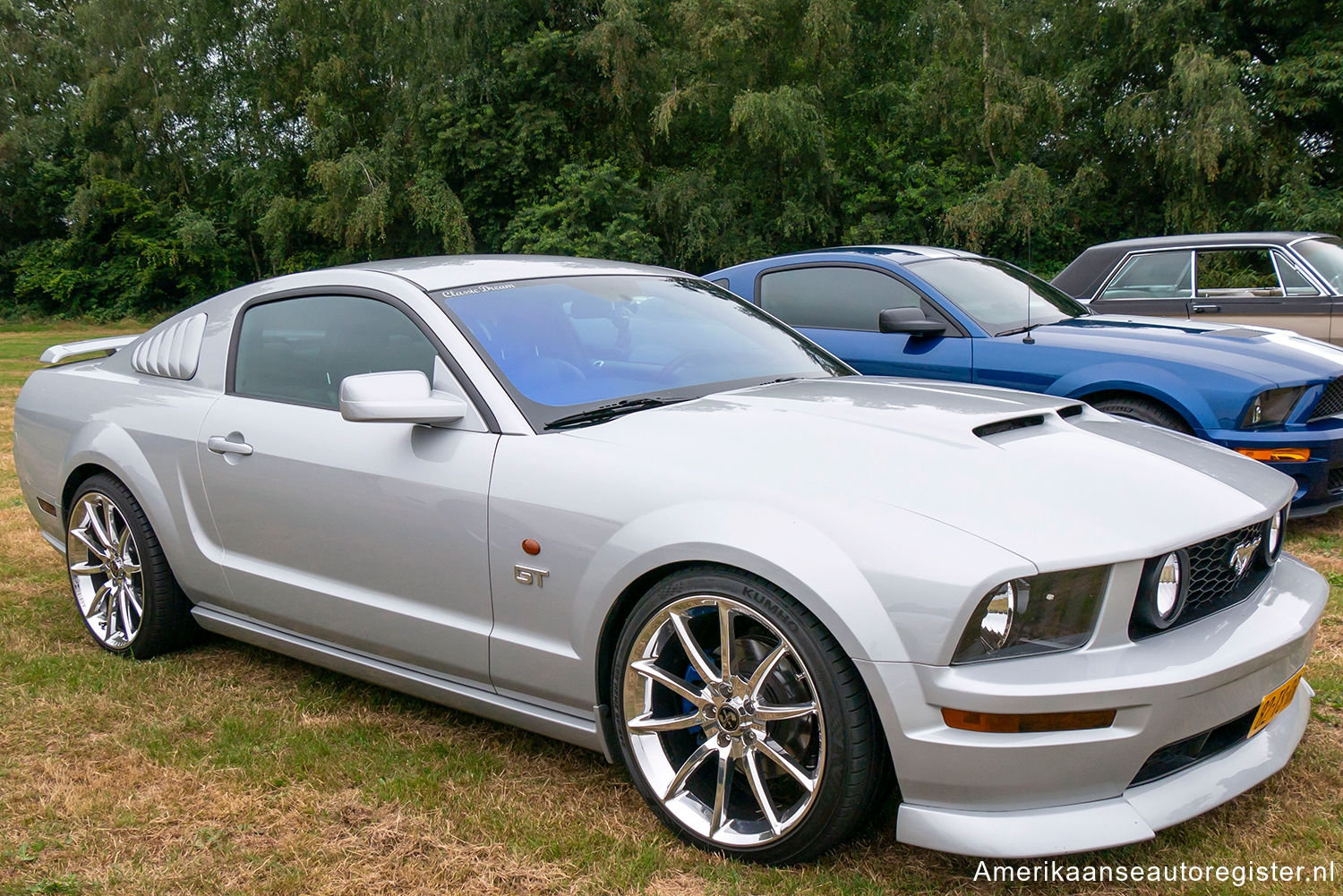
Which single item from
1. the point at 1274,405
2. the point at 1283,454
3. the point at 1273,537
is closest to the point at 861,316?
the point at 1274,405

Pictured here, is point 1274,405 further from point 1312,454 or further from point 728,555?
point 728,555

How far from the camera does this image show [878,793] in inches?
93.4

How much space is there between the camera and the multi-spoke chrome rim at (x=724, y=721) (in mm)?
2416

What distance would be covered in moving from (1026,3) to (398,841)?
87.9 feet

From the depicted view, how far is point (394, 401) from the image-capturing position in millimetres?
2865

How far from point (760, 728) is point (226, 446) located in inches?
81.5

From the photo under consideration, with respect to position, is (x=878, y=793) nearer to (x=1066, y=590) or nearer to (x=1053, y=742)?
(x=1053, y=742)

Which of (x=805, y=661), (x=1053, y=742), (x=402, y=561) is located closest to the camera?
(x=1053, y=742)

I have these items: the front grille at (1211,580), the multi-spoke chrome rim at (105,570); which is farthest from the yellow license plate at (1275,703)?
the multi-spoke chrome rim at (105,570)

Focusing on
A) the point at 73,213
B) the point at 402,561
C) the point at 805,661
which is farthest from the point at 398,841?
the point at 73,213

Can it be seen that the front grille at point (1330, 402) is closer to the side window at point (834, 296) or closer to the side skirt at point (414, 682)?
the side window at point (834, 296)

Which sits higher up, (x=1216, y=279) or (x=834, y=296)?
(x=834, y=296)

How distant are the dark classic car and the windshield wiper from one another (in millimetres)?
5928

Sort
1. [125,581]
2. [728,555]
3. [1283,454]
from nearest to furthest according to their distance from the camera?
1. [728,555]
2. [125,581]
3. [1283,454]
